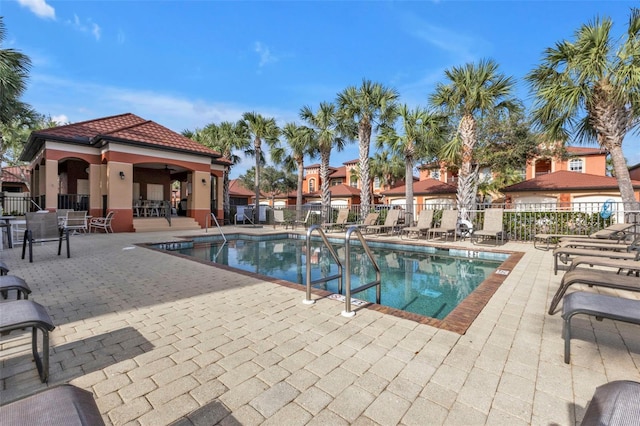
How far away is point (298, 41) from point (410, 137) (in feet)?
22.9

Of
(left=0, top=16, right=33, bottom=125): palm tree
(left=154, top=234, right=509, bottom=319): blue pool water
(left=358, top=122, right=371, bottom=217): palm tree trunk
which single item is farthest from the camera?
(left=358, top=122, right=371, bottom=217): palm tree trunk

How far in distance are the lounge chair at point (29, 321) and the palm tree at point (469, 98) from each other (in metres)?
11.8

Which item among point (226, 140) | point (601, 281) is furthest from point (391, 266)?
point (226, 140)

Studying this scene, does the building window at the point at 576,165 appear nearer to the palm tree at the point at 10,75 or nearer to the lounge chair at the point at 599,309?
the lounge chair at the point at 599,309

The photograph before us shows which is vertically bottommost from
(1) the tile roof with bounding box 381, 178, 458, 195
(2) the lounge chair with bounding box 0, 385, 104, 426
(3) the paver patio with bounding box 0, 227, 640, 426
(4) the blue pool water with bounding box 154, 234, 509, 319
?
(4) the blue pool water with bounding box 154, 234, 509, 319

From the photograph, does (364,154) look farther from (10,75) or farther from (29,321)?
(29,321)

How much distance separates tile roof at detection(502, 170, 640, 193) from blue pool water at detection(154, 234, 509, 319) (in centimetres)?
1921

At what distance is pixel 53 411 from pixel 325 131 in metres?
18.3

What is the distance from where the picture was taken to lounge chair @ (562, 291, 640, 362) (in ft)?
6.84

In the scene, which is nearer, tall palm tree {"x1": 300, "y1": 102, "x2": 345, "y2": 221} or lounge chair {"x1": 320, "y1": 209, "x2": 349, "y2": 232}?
lounge chair {"x1": 320, "y1": 209, "x2": 349, "y2": 232}

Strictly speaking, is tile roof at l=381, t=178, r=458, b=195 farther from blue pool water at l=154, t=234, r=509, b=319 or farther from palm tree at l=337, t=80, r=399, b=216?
blue pool water at l=154, t=234, r=509, b=319

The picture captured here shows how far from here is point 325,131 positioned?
18.4m

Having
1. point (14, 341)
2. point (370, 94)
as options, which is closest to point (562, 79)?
point (370, 94)

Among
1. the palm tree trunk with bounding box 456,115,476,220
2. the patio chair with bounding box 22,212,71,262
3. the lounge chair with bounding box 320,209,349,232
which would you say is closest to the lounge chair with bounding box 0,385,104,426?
the patio chair with bounding box 22,212,71,262
